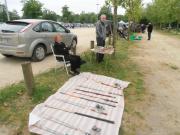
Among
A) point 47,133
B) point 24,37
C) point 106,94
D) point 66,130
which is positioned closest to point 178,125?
point 106,94

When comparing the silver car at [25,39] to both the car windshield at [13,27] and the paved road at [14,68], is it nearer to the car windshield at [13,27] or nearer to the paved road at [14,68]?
the car windshield at [13,27]

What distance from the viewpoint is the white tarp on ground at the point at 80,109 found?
4.03m

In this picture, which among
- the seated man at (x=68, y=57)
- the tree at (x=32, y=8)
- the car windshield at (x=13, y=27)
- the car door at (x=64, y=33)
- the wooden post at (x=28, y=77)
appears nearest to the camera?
the wooden post at (x=28, y=77)

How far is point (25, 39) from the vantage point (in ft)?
27.3

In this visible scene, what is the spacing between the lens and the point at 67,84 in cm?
625

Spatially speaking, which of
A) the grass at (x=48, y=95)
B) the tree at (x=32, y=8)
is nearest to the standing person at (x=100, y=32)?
the grass at (x=48, y=95)

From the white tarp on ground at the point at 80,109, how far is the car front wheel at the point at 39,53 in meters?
2.94

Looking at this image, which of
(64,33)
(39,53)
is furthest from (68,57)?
(64,33)

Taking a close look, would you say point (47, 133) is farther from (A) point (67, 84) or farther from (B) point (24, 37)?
(B) point (24, 37)

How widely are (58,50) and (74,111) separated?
2.89 meters

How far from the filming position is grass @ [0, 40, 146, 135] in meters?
4.38

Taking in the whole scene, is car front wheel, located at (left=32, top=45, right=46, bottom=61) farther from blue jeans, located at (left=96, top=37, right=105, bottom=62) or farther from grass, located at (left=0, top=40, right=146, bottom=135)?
blue jeans, located at (left=96, top=37, right=105, bottom=62)

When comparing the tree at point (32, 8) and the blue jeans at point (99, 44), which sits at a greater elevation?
the tree at point (32, 8)

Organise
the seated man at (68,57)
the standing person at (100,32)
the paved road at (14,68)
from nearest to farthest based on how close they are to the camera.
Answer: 1. the paved road at (14,68)
2. the seated man at (68,57)
3. the standing person at (100,32)
